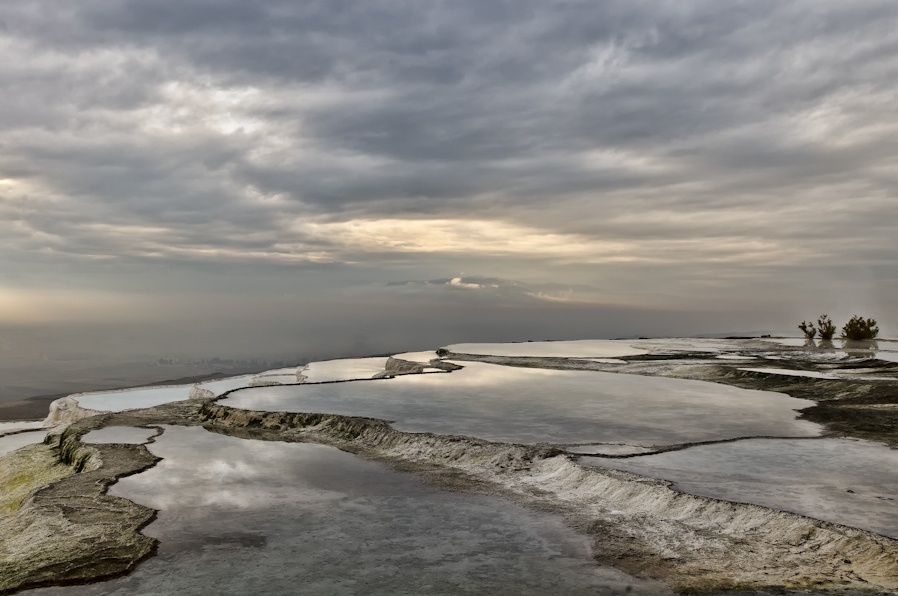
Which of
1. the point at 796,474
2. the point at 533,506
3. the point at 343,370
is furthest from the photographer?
the point at 343,370

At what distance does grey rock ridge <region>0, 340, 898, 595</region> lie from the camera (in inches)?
355

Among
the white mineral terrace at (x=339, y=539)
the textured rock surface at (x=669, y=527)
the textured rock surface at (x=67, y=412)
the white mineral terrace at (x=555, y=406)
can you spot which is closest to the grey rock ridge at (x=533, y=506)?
the textured rock surface at (x=669, y=527)

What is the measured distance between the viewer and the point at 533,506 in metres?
12.3

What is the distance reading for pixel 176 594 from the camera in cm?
842

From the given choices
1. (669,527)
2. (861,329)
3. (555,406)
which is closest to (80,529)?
(669,527)

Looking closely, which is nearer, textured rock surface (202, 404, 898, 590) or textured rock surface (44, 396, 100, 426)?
textured rock surface (202, 404, 898, 590)

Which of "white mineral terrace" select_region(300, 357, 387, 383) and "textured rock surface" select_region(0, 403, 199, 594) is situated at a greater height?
"white mineral terrace" select_region(300, 357, 387, 383)

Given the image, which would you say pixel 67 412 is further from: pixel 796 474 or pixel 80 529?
pixel 796 474

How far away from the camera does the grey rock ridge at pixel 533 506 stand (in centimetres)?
902

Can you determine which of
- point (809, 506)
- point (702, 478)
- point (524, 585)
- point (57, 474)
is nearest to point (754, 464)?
point (702, 478)

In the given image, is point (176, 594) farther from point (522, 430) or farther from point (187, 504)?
point (522, 430)

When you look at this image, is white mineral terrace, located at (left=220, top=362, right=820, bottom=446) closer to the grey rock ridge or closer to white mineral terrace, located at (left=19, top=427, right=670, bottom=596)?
the grey rock ridge

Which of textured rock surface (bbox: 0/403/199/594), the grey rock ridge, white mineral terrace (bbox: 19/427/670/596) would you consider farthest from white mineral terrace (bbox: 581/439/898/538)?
textured rock surface (bbox: 0/403/199/594)

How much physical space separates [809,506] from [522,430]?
7.88 metres
